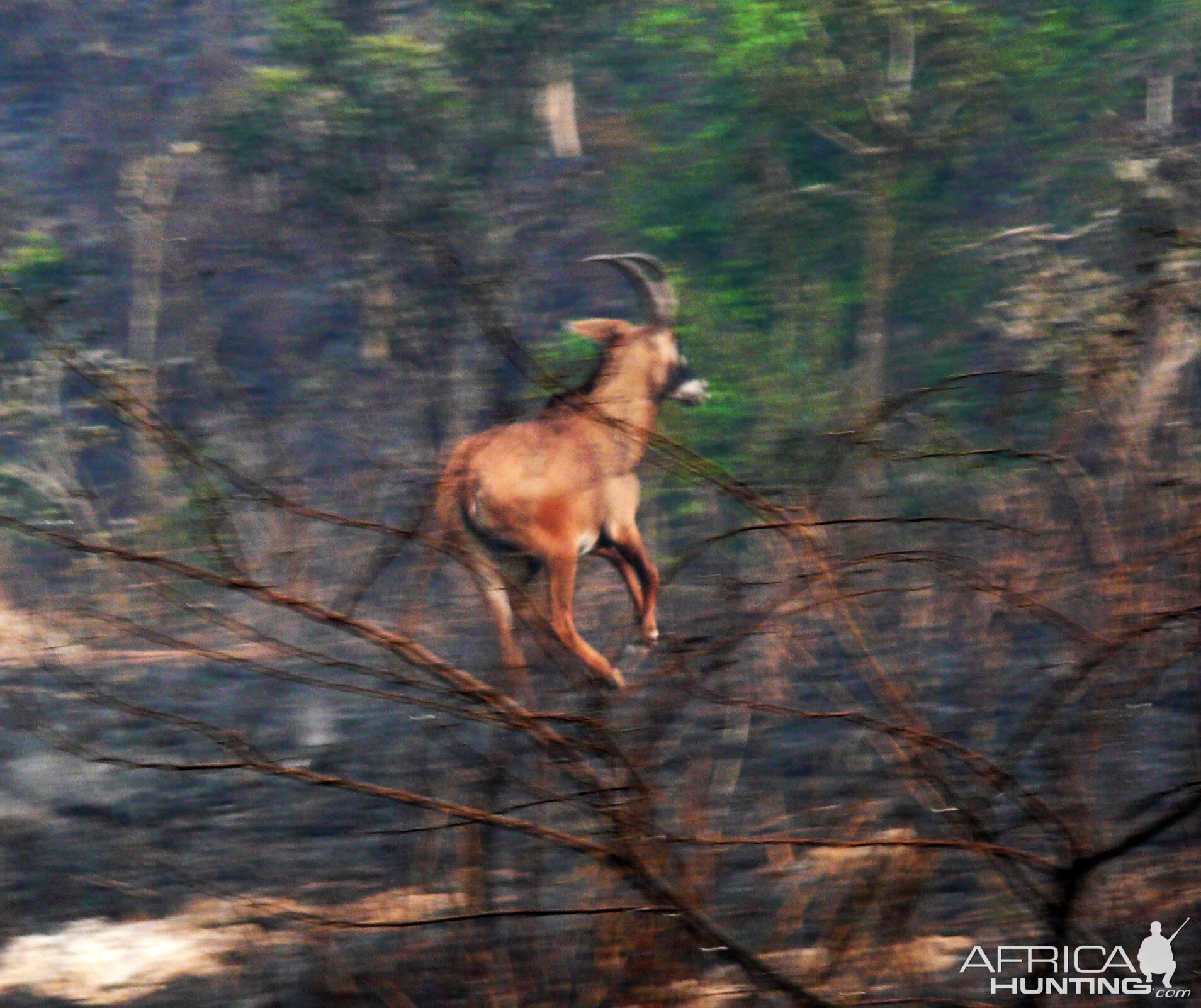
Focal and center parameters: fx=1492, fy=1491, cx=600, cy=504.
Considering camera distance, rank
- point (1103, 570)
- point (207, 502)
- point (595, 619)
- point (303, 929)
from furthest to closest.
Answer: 1. point (595, 619)
2. point (303, 929)
3. point (1103, 570)
4. point (207, 502)

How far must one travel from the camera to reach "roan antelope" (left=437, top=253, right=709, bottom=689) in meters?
4.70

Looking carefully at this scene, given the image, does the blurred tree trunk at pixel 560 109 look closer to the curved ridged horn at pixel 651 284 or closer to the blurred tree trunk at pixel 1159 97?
the curved ridged horn at pixel 651 284

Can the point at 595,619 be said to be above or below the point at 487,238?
below

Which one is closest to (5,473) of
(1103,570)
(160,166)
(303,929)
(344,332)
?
(344,332)

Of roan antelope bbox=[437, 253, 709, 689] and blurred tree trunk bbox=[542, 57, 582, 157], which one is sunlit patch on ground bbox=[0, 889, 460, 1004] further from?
blurred tree trunk bbox=[542, 57, 582, 157]

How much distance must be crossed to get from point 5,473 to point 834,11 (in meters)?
4.56

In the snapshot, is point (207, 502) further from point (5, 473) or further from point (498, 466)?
point (5, 473)

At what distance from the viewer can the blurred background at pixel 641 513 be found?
1.93 meters

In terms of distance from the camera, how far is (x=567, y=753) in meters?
1.75

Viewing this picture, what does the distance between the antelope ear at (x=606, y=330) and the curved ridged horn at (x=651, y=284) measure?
0.23 meters

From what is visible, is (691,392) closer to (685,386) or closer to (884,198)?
(685,386)

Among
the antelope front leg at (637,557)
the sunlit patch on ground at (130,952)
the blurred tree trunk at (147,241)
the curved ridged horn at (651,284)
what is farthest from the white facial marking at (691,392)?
the blurred tree trunk at (147,241)

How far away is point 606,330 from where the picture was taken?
5695mm

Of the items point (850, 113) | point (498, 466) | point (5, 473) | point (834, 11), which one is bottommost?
point (5, 473)
